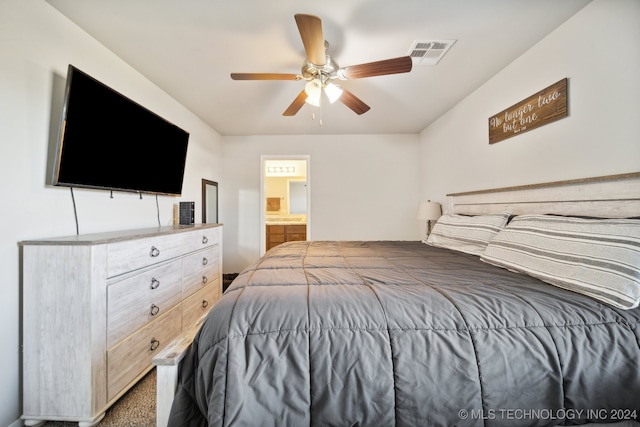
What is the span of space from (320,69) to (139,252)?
1.81 meters

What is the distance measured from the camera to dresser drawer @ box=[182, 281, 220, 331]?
2.04 meters

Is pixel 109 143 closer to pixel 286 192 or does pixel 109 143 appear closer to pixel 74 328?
pixel 74 328

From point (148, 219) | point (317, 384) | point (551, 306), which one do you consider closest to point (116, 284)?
point (148, 219)

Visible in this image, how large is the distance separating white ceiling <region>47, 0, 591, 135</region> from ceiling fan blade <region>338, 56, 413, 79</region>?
9.8 inches

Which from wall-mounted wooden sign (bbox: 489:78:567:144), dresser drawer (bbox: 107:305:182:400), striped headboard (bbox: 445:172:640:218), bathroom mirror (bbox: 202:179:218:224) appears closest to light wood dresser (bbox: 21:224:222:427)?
dresser drawer (bbox: 107:305:182:400)

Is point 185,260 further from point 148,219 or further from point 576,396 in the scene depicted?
point 576,396

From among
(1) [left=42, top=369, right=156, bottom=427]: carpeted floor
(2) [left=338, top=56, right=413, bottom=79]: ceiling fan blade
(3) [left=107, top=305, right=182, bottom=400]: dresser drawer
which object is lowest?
(1) [left=42, top=369, right=156, bottom=427]: carpeted floor

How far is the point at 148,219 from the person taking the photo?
91.0 inches

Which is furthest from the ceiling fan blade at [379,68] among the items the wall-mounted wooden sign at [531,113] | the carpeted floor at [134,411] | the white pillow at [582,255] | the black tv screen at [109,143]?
the carpeted floor at [134,411]

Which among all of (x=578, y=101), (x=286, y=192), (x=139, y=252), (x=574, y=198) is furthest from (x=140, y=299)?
(x=286, y=192)

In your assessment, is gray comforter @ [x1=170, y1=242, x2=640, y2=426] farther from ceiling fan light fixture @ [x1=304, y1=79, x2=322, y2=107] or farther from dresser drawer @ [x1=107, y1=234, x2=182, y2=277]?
ceiling fan light fixture @ [x1=304, y1=79, x2=322, y2=107]

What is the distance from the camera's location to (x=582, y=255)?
1136mm

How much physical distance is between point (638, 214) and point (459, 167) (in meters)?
1.78

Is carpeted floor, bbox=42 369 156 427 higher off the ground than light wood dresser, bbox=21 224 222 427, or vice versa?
light wood dresser, bbox=21 224 222 427
